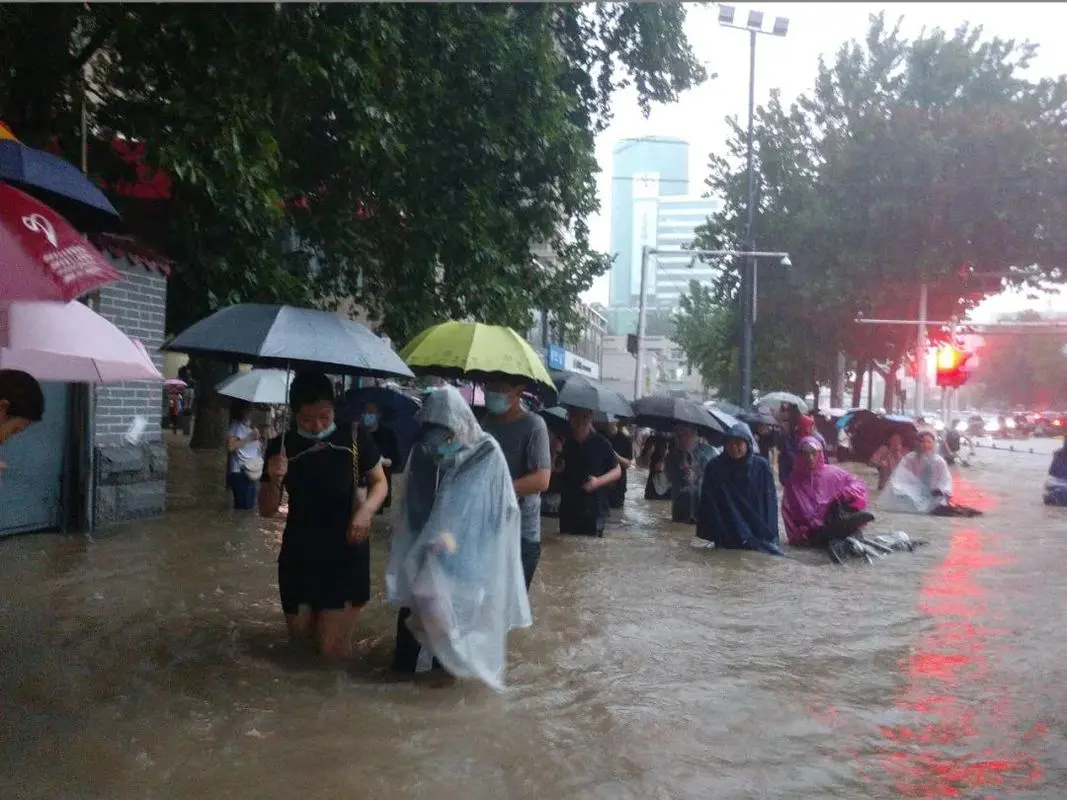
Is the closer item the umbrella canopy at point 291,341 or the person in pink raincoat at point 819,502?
the umbrella canopy at point 291,341

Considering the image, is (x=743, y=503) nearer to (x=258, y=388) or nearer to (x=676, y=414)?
(x=676, y=414)

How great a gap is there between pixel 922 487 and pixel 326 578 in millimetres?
12270

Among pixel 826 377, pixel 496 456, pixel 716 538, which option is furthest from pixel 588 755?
pixel 826 377

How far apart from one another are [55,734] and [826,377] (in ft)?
156

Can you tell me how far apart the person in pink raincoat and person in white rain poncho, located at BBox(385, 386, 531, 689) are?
6435 mm

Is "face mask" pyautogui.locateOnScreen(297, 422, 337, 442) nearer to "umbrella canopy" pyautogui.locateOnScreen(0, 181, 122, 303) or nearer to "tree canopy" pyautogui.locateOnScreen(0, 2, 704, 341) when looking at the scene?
"umbrella canopy" pyautogui.locateOnScreen(0, 181, 122, 303)

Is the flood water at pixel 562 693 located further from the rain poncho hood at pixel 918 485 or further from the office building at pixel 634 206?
the office building at pixel 634 206

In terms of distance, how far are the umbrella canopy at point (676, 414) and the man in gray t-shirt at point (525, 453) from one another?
6956 mm

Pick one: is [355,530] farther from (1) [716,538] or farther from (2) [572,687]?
(1) [716,538]

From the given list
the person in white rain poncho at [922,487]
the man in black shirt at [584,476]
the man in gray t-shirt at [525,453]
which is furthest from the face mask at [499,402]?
the person in white rain poncho at [922,487]

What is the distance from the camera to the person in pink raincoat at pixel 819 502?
1129 centimetres

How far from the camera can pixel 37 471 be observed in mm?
9906

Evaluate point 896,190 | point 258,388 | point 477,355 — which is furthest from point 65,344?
point 896,190

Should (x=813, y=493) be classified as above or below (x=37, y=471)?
below
